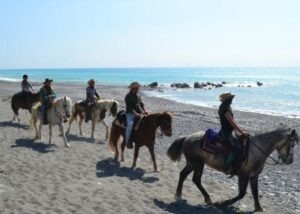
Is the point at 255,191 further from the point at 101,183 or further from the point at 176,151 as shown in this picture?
the point at 101,183

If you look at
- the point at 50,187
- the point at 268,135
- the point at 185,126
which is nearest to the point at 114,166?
the point at 50,187

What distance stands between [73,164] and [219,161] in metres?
4.81

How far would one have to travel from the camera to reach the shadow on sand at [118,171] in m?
11.4

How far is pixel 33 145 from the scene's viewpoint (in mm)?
14945

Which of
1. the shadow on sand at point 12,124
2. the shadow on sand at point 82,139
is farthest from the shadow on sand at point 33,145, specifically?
the shadow on sand at point 12,124

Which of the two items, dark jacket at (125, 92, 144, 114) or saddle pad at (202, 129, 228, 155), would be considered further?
dark jacket at (125, 92, 144, 114)

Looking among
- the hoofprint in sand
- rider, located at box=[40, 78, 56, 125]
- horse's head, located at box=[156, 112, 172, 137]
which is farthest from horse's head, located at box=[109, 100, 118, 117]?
horse's head, located at box=[156, 112, 172, 137]

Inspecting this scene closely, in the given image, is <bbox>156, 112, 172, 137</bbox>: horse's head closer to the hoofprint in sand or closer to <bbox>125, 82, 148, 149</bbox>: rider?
<bbox>125, 82, 148, 149</bbox>: rider

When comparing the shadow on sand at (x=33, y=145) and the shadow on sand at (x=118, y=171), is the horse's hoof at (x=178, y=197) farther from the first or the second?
the shadow on sand at (x=33, y=145)

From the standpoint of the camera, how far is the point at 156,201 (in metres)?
9.44

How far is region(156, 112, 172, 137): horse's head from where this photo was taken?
11688 millimetres

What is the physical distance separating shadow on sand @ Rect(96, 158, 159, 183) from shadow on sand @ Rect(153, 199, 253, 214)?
1.90m

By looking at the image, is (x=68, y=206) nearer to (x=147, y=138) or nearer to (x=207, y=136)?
(x=207, y=136)

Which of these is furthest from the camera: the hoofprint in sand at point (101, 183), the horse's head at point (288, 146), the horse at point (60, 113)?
the horse at point (60, 113)
